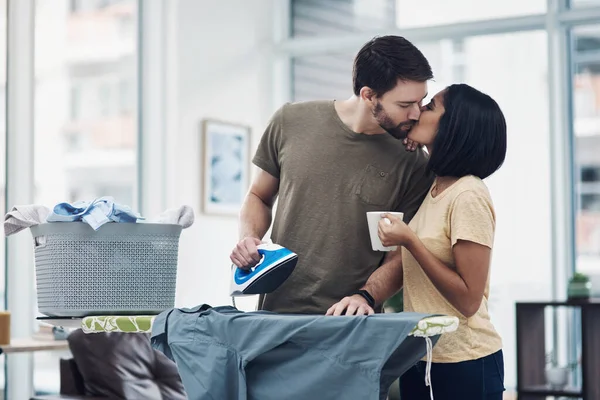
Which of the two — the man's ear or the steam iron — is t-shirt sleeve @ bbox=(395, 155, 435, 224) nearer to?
the man's ear

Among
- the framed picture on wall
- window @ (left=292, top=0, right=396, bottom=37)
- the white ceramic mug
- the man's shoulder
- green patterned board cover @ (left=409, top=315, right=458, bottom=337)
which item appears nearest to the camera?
green patterned board cover @ (left=409, top=315, right=458, bottom=337)

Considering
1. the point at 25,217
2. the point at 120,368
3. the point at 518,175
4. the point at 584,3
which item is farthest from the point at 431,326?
the point at 584,3

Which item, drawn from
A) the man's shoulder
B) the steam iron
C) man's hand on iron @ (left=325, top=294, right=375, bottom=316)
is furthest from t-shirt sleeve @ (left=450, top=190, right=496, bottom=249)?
the man's shoulder

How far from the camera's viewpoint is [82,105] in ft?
17.6

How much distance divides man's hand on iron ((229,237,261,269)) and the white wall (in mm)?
3318

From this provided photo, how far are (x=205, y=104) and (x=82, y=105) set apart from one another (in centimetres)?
76

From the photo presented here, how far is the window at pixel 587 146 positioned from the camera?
552 cm

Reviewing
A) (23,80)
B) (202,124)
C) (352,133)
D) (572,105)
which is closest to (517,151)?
(572,105)

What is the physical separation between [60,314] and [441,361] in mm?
923

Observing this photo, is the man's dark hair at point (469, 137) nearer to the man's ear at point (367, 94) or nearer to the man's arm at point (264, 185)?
the man's ear at point (367, 94)

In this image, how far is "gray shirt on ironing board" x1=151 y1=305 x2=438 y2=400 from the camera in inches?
69.1

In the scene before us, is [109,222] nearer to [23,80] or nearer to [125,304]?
[125,304]

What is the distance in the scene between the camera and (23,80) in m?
4.79

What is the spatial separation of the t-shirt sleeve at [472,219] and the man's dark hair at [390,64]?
366 millimetres
